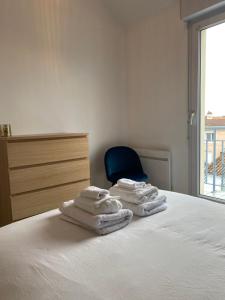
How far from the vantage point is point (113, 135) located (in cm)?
389

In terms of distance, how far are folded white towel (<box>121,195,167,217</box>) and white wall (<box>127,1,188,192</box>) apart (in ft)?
5.39

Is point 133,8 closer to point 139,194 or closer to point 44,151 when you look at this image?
point 44,151

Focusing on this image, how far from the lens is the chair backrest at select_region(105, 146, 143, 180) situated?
3.52 metres

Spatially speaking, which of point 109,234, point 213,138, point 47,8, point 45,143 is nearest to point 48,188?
point 45,143

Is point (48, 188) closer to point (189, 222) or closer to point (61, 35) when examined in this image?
point (189, 222)

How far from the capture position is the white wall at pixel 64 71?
290 cm

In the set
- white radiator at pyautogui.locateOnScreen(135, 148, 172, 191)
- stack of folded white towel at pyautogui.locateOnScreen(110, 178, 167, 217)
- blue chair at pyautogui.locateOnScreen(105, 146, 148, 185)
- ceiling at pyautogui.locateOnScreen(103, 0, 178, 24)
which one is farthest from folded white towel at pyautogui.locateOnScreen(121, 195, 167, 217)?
ceiling at pyautogui.locateOnScreen(103, 0, 178, 24)

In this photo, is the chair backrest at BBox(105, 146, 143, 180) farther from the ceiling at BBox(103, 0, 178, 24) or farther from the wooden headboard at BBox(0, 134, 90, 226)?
the ceiling at BBox(103, 0, 178, 24)

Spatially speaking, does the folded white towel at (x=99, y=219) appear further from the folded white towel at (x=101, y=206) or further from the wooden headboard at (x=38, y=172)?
the wooden headboard at (x=38, y=172)

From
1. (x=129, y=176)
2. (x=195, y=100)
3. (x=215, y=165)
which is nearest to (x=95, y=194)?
(x=129, y=176)

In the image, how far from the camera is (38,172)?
8.52 feet

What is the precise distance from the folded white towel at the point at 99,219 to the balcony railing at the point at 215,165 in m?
2.52

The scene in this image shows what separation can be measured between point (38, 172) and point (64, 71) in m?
1.38

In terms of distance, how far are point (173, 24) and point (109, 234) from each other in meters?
2.77
